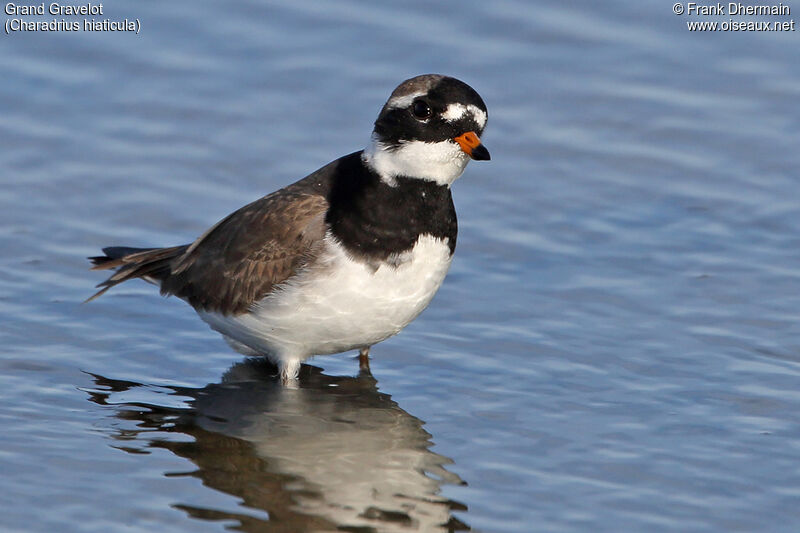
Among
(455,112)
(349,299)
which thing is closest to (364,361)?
(349,299)

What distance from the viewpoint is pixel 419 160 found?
9.87m

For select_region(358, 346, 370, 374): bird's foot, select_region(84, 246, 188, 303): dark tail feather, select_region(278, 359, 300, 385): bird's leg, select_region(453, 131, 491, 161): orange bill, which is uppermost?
select_region(453, 131, 491, 161): orange bill

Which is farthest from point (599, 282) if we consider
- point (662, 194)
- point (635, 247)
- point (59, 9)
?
point (59, 9)

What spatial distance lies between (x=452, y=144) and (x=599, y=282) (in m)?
2.85

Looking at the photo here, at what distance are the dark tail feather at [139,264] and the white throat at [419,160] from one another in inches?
83.8

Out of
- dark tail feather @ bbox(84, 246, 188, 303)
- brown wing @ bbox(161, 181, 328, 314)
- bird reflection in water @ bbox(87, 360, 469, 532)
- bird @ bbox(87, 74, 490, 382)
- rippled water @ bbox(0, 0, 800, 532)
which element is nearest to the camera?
bird reflection in water @ bbox(87, 360, 469, 532)

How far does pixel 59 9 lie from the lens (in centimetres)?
1653

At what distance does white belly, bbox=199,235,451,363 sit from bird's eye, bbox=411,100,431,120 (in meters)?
0.89

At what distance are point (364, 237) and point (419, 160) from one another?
67 cm

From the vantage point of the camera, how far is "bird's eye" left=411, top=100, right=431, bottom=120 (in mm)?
9742

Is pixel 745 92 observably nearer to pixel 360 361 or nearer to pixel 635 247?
pixel 635 247

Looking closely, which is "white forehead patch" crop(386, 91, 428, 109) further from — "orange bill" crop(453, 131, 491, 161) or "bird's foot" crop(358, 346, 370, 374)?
"bird's foot" crop(358, 346, 370, 374)

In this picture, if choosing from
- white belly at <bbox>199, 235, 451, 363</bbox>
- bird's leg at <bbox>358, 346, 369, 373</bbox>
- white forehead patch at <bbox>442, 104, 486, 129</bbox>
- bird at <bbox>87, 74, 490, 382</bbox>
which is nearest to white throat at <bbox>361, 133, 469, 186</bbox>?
bird at <bbox>87, 74, 490, 382</bbox>

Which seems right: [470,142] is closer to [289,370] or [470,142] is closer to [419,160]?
[419,160]
